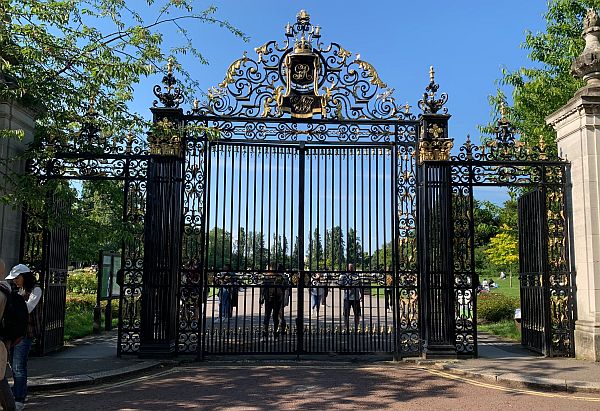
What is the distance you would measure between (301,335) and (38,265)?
4.82 metres

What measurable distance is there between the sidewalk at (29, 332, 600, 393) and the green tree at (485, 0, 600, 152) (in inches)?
248

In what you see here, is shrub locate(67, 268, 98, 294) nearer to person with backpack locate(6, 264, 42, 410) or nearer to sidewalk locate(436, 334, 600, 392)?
person with backpack locate(6, 264, 42, 410)

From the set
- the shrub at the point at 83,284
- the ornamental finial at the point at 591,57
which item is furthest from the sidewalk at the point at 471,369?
the shrub at the point at 83,284

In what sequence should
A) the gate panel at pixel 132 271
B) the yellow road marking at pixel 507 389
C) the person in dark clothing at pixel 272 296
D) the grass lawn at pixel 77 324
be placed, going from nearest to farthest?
the yellow road marking at pixel 507 389
the gate panel at pixel 132 271
the person in dark clothing at pixel 272 296
the grass lawn at pixel 77 324

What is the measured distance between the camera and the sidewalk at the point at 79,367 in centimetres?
718

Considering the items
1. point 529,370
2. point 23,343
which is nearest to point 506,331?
point 529,370

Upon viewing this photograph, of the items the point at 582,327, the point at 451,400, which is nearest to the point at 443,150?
the point at 582,327

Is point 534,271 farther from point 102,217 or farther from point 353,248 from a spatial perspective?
point 102,217

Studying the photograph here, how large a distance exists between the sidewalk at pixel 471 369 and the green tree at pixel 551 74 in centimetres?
629

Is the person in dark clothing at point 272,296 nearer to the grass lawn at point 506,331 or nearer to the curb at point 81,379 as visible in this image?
the curb at point 81,379

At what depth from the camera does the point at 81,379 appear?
7.30m

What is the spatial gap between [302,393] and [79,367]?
145 inches

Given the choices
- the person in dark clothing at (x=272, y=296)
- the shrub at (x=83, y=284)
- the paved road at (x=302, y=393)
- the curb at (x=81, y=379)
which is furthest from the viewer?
the shrub at (x=83, y=284)

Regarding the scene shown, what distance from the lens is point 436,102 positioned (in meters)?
9.80
